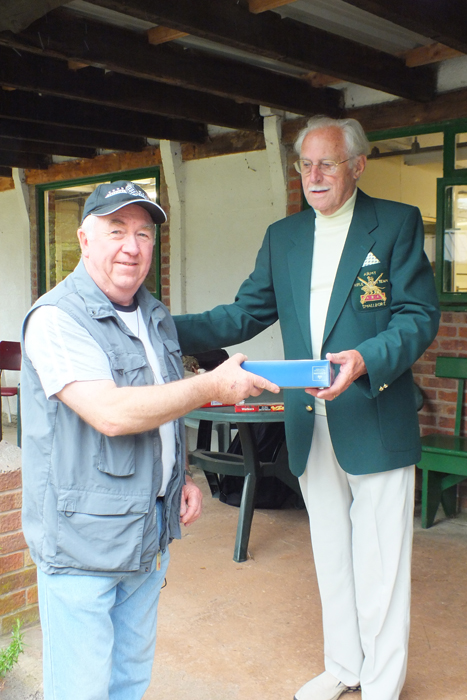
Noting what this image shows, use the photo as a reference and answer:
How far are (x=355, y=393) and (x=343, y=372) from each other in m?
0.34

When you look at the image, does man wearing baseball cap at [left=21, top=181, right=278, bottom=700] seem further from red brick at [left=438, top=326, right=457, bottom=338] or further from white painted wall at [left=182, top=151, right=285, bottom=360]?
white painted wall at [left=182, top=151, right=285, bottom=360]

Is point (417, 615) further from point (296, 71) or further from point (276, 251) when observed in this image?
point (296, 71)

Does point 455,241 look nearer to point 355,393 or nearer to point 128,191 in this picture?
point 355,393

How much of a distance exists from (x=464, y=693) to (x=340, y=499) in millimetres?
983

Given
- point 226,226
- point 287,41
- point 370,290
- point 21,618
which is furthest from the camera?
point 226,226

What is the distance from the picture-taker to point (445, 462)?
181 inches

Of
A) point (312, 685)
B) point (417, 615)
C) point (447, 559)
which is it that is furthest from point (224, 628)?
point (447, 559)

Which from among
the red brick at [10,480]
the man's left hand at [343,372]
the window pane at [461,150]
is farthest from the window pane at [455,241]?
the red brick at [10,480]

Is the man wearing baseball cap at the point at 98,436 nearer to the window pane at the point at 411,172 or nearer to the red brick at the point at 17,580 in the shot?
the red brick at the point at 17,580

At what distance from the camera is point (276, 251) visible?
2.65 m

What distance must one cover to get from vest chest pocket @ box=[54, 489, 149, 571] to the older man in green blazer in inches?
36.0

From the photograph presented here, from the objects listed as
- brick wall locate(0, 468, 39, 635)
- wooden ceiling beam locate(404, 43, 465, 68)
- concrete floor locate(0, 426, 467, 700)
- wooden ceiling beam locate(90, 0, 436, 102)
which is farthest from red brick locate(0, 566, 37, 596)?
wooden ceiling beam locate(404, 43, 465, 68)

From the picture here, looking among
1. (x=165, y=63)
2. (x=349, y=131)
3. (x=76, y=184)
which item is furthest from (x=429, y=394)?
(x=76, y=184)

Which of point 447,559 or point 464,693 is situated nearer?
point 464,693
